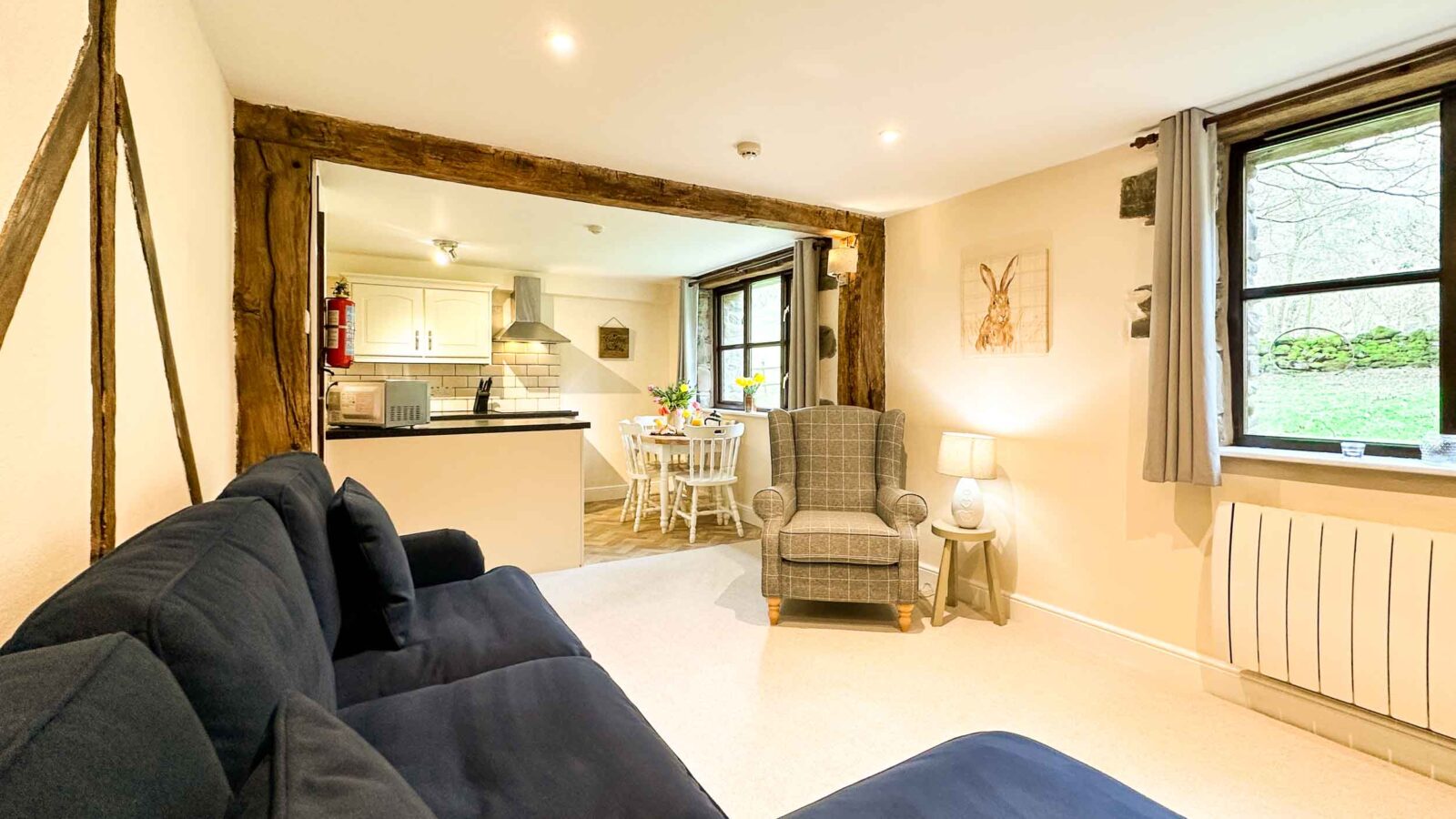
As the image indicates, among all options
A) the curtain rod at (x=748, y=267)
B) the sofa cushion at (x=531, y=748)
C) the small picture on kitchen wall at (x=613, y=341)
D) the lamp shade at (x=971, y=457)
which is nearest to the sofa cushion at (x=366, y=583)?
the sofa cushion at (x=531, y=748)

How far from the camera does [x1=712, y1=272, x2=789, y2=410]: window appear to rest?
17.1 ft

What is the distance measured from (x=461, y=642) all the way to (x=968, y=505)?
253 cm

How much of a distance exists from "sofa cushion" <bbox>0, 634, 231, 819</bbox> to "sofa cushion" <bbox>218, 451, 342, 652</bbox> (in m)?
0.75

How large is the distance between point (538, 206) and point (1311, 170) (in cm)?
381

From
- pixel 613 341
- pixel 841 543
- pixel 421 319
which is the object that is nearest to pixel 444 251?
pixel 421 319

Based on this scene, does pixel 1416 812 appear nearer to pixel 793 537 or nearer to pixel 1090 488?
pixel 1090 488

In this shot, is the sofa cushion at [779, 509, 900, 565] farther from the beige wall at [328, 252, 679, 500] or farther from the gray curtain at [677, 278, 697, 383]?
the beige wall at [328, 252, 679, 500]

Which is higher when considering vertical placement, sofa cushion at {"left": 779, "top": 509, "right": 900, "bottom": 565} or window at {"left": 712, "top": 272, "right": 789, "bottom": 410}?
window at {"left": 712, "top": 272, "right": 789, "bottom": 410}

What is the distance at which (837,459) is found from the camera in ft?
12.0

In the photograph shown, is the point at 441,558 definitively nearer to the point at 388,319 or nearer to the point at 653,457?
the point at 653,457

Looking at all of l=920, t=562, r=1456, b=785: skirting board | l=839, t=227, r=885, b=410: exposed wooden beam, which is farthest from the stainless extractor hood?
l=920, t=562, r=1456, b=785: skirting board

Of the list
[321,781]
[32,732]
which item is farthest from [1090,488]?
[32,732]

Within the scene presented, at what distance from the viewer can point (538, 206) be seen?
3885 millimetres

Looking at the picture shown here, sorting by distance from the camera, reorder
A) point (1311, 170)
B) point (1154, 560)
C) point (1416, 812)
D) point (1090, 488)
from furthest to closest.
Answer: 1. point (1090, 488)
2. point (1154, 560)
3. point (1311, 170)
4. point (1416, 812)
